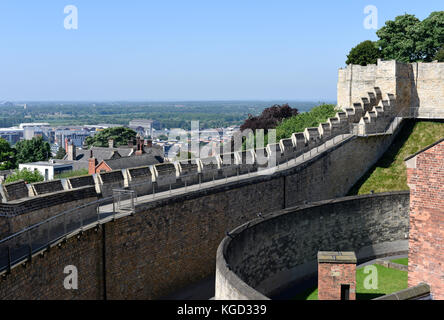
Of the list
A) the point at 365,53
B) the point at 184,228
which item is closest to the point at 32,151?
the point at 365,53

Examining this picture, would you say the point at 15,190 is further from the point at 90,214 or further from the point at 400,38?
the point at 400,38

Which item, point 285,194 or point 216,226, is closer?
point 216,226

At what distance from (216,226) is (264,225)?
3.67 meters

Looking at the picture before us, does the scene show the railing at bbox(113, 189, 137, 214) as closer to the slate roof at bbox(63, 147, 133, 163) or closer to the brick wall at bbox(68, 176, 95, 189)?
the brick wall at bbox(68, 176, 95, 189)

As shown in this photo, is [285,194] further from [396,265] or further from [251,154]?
[396,265]

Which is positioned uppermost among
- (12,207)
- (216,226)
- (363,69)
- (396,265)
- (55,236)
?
(363,69)

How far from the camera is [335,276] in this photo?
36.3 ft

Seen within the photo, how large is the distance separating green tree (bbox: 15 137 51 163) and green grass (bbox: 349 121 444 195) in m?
49.1

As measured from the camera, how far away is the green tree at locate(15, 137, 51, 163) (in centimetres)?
6247

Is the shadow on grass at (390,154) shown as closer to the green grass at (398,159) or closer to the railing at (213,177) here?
the green grass at (398,159)

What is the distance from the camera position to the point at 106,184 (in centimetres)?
1466

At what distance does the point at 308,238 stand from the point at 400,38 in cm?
2756

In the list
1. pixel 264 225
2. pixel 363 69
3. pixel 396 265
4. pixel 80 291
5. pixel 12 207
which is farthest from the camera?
pixel 363 69
